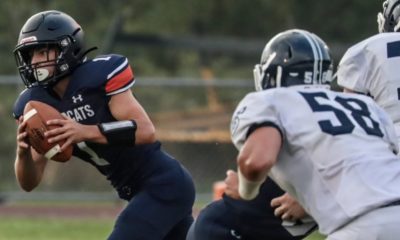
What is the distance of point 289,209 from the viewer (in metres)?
4.29

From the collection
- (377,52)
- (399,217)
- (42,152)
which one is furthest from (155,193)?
(399,217)

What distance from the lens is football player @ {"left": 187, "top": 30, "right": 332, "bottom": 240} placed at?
4.10 meters

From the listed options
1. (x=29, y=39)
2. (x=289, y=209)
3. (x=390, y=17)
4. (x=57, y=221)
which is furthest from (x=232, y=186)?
(x=57, y=221)

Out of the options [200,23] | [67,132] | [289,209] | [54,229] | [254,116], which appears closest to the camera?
[254,116]

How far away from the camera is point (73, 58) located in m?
5.28

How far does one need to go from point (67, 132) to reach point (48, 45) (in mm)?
534

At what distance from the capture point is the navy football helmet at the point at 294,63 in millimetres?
4090

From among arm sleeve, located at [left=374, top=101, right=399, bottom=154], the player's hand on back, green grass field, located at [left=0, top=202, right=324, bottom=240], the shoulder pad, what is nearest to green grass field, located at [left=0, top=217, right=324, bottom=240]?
green grass field, located at [left=0, top=202, right=324, bottom=240]

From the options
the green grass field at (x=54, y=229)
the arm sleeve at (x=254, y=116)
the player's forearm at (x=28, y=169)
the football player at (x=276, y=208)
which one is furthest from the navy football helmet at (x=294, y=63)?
the green grass field at (x=54, y=229)

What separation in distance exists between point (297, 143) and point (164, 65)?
2142 centimetres

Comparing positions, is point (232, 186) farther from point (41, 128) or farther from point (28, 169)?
point (28, 169)

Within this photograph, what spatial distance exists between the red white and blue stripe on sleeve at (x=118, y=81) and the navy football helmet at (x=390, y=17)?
1.38 m

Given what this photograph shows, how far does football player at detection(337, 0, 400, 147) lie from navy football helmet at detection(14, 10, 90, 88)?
4.40 ft

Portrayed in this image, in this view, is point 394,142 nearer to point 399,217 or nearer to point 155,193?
point 399,217
